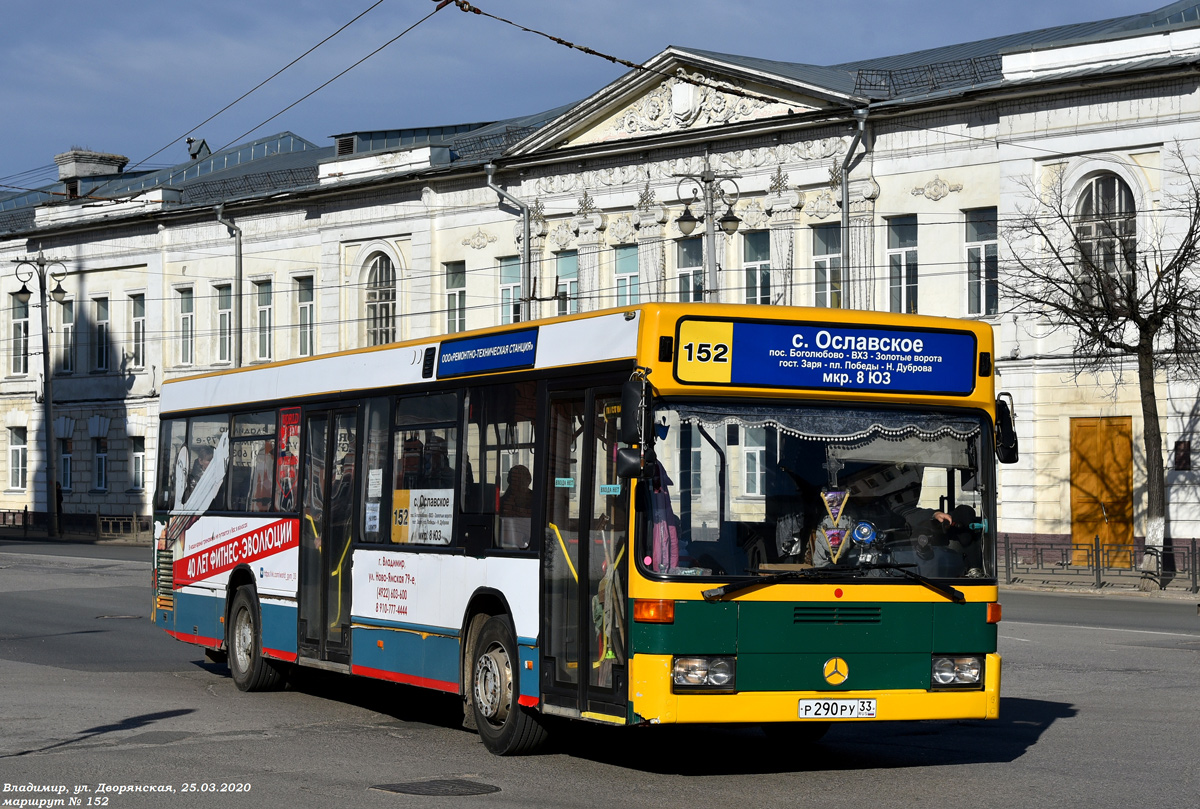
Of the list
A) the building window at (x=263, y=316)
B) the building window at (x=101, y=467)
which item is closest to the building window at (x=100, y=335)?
the building window at (x=101, y=467)

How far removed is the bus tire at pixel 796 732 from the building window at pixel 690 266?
100 feet

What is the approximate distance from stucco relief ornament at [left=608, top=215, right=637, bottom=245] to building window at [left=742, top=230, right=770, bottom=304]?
3451 mm

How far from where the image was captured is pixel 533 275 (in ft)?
151

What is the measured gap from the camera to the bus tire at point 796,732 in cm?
1133

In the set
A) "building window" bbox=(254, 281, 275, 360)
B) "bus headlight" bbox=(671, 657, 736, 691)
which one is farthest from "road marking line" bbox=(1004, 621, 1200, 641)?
"building window" bbox=(254, 281, 275, 360)

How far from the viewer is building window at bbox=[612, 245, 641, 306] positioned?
144ft

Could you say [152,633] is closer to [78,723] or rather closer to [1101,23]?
[78,723]

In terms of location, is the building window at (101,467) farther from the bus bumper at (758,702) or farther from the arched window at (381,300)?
the bus bumper at (758,702)

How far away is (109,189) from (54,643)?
46866 millimetres

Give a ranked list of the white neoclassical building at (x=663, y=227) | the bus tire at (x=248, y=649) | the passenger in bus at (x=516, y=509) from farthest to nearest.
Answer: the white neoclassical building at (x=663, y=227)
the bus tire at (x=248, y=649)
the passenger in bus at (x=516, y=509)

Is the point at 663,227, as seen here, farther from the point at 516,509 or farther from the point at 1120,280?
the point at 516,509

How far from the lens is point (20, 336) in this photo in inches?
2421

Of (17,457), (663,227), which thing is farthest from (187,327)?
(663,227)

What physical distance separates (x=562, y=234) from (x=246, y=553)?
3104cm
